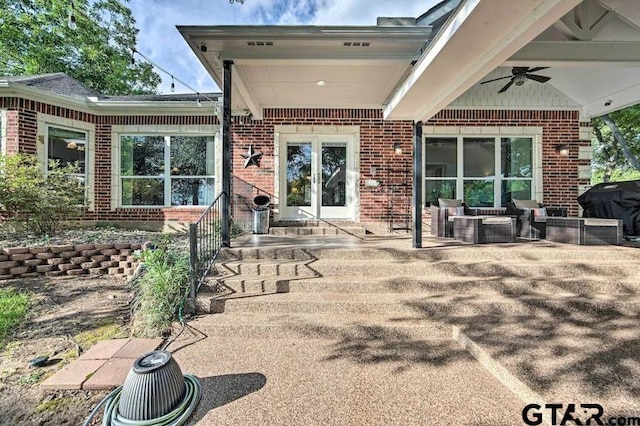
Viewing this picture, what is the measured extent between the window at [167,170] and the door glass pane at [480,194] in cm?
596

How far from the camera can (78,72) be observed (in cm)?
1408

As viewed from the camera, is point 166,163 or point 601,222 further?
point 166,163

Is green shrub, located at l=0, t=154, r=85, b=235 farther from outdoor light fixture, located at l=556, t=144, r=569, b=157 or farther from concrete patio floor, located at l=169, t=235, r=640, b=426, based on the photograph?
outdoor light fixture, located at l=556, t=144, r=569, b=157

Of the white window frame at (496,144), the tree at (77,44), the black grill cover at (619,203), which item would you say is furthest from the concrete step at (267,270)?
the tree at (77,44)

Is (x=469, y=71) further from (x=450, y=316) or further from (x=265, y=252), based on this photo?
(x=265, y=252)

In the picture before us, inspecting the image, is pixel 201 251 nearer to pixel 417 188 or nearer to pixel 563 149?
pixel 417 188

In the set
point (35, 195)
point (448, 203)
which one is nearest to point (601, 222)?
point (448, 203)

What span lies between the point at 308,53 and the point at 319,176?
10.4ft

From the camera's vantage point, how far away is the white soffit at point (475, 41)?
2418 millimetres

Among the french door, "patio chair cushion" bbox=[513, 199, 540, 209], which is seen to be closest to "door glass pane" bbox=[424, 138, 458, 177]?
"patio chair cushion" bbox=[513, 199, 540, 209]

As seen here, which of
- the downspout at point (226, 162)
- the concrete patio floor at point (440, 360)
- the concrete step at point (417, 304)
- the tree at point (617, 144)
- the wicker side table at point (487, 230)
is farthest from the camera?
the tree at point (617, 144)

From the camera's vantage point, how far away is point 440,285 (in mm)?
3514

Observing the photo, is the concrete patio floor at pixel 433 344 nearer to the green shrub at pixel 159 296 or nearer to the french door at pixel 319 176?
the green shrub at pixel 159 296

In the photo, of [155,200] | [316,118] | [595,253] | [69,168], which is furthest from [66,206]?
[595,253]
